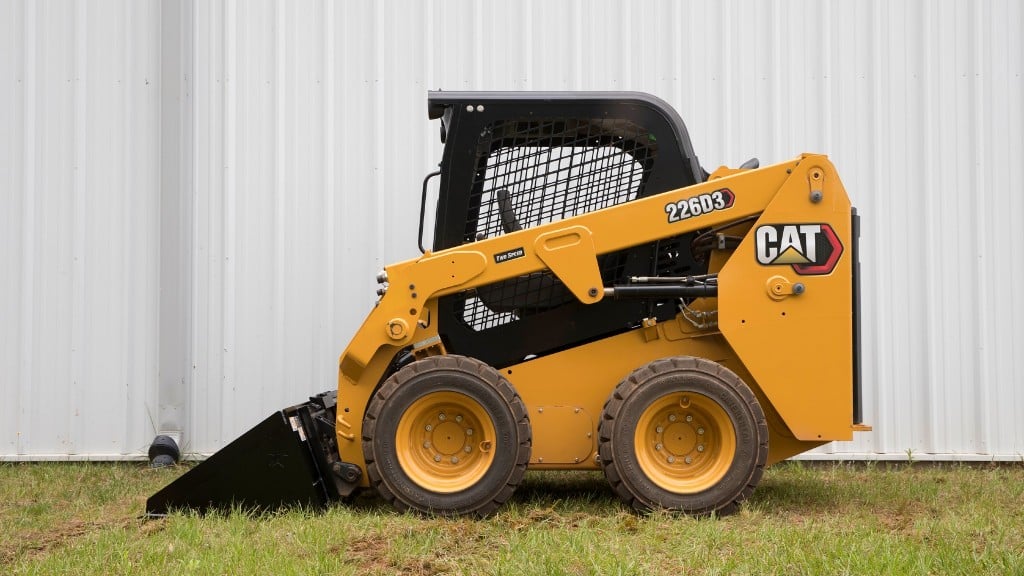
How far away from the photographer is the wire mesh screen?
18.0ft

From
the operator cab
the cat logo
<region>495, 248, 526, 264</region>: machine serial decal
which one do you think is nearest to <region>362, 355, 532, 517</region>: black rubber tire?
the operator cab

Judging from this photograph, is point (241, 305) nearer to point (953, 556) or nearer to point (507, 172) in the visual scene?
point (507, 172)

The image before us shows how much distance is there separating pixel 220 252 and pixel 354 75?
1.54 metres

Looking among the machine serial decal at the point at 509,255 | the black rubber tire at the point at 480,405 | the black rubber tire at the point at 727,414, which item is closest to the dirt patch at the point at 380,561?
the black rubber tire at the point at 480,405

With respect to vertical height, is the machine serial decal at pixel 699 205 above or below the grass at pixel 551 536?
above

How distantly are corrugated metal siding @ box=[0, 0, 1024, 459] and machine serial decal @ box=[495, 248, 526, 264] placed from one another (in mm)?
2087

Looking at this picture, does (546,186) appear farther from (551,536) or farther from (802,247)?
(551,536)

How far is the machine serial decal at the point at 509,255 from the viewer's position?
5.28 m

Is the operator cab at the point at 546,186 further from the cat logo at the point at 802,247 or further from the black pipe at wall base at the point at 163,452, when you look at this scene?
the black pipe at wall base at the point at 163,452

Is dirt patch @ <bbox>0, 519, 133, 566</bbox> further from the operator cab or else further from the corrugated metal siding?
the corrugated metal siding

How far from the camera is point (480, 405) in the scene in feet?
16.7

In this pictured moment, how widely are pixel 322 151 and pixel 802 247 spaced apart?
3529 mm

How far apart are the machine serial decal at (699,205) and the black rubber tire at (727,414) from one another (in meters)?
0.77

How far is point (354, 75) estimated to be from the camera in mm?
7301
